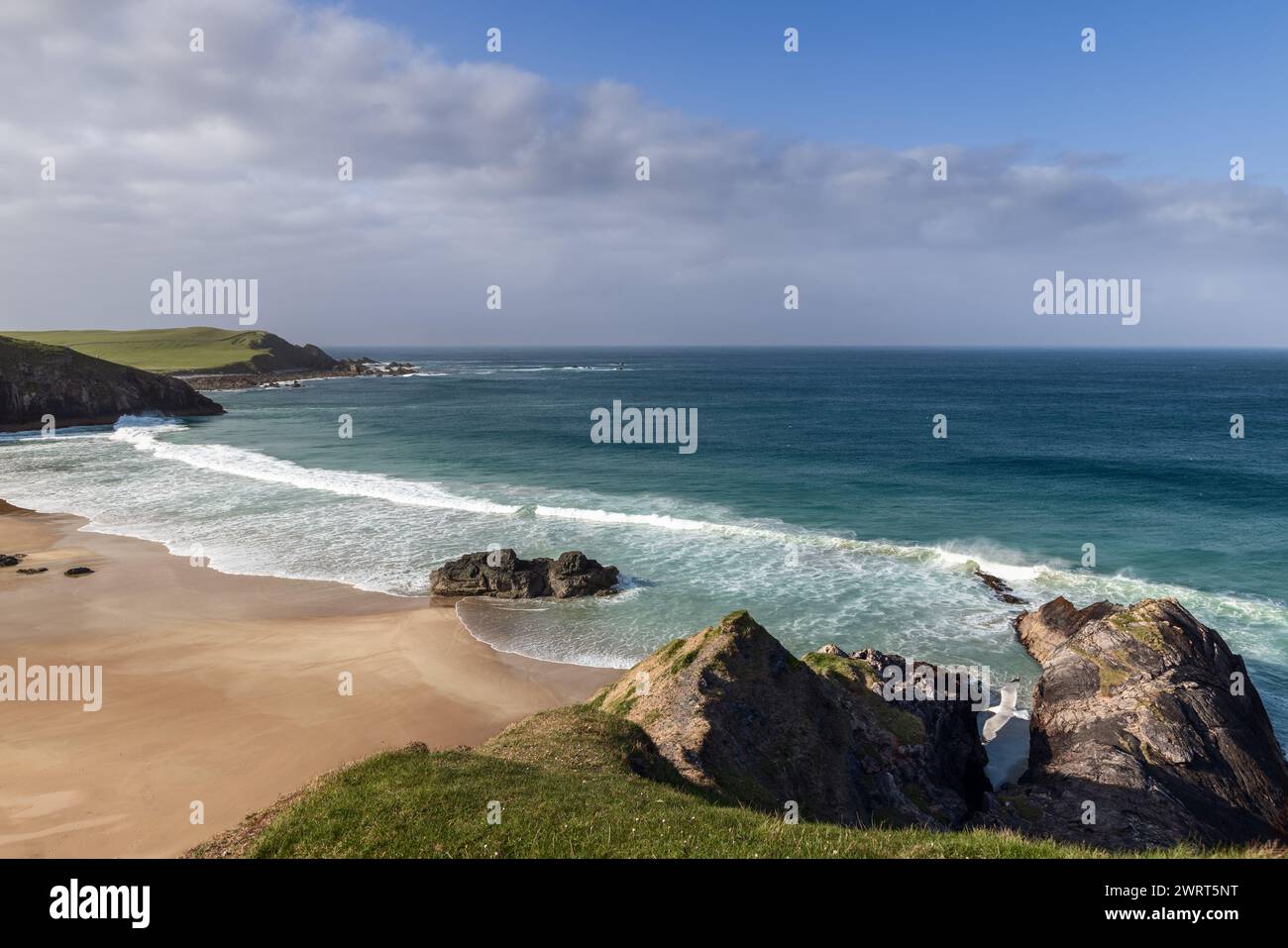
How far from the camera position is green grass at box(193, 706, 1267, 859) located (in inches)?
370

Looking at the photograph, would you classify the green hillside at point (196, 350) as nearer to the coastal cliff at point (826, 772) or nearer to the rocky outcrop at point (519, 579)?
the rocky outcrop at point (519, 579)

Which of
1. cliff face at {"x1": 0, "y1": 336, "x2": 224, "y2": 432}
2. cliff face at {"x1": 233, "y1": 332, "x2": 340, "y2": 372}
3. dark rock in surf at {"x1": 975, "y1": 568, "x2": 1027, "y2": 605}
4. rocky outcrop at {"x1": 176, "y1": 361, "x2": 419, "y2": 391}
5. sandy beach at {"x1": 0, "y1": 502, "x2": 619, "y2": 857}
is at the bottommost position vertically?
sandy beach at {"x1": 0, "y1": 502, "x2": 619, "y2": 857}

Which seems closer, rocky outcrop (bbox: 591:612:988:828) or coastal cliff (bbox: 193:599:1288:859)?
coastal cliff (bbox: 193:599:1288:859)

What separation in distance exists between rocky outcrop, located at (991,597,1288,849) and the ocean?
174 inches

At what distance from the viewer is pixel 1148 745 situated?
16953 mm

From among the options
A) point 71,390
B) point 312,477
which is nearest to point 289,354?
point 71,390

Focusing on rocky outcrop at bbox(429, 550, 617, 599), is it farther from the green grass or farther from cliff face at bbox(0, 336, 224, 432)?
cliff face at bbox(0, 336, 224, 432)

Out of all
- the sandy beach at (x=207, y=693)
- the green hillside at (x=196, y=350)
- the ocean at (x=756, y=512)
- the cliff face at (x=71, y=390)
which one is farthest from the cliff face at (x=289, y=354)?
the sandy beach at (x=207, y=693)

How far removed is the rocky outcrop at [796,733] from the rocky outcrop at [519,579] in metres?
12.3

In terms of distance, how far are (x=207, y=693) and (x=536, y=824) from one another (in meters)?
17.5

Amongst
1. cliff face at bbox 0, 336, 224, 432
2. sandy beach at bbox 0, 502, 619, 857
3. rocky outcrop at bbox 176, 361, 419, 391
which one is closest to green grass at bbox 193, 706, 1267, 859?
sandy beach at bbox 0, 502, 619, 857

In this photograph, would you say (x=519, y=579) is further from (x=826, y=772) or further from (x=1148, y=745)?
(x=1148, y=745)

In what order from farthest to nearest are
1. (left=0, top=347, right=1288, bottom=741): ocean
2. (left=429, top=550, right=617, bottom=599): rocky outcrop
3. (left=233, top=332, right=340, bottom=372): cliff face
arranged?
(left=233, top=332, right=340, bottom=372): cliff face, (left=429, top=550, right=617, bottom=599): rocky outcrop, (left=0, top=347, right=1288, bottom=741): ocean
